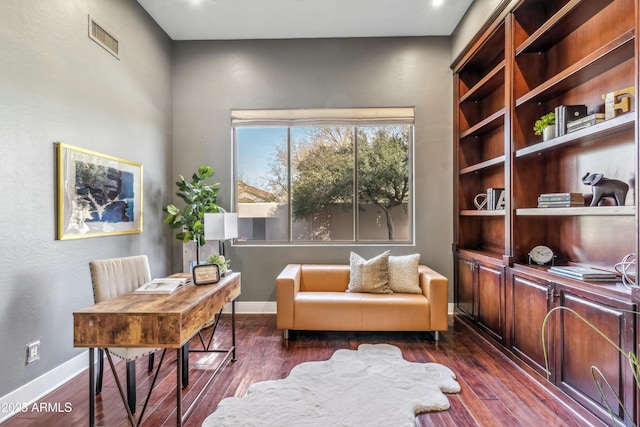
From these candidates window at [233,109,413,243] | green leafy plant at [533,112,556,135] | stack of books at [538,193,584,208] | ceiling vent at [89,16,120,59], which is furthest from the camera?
window at [233,109,413,243]

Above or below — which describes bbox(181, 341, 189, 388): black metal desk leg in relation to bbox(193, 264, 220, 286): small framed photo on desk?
below

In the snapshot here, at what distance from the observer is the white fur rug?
207 cm

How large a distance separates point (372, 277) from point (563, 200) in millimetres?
1971

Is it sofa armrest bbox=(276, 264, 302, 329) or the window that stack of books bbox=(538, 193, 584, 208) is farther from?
sofa armrest bbox=(276, 264, 302, 329)

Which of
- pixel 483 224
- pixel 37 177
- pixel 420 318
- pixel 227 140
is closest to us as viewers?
pixel 37 177

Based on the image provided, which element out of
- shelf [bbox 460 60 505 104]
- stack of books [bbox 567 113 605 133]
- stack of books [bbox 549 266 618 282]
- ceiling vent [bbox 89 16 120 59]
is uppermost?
Answer: ceiling vent [bbox 89 16 120 59]

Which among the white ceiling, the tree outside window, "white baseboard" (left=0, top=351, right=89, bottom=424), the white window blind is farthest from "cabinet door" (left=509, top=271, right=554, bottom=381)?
"white baseboard" (left=0, top=351, right=89, bottom=424)

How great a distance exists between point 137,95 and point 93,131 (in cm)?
90

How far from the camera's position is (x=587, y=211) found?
2174 mm

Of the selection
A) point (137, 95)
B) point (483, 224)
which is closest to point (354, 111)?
point (483, 224)

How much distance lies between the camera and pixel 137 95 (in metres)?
3.62

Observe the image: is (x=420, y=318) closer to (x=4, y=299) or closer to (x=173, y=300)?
(x=173, y=300)

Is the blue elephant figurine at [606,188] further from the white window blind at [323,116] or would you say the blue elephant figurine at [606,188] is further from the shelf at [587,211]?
the white window blind at [323,116]

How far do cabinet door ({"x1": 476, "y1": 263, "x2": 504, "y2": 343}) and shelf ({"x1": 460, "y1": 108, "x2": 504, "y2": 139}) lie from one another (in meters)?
1.54
